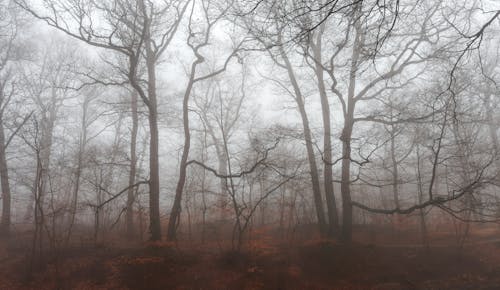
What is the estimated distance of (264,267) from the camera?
9.05m

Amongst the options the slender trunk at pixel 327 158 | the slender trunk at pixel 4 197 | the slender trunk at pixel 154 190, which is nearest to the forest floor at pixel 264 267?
the slender trunk at pixel 154 190

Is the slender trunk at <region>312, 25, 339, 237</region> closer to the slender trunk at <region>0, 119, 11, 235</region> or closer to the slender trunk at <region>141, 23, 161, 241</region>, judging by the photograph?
the slender trunk at <region>141, 23, 161, 241</region>

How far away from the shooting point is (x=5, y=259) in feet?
32.2

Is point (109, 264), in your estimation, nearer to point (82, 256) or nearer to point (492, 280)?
point (82, 256)

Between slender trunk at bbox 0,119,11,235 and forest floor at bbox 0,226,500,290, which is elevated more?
slender trunk at bbox 0,119,11,235

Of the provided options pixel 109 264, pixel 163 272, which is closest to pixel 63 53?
pixel 109 264

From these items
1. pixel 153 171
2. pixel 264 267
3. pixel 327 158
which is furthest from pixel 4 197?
pixel 327 158

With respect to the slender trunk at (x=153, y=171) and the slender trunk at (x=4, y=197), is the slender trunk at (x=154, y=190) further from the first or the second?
the slender trunk at (x=4, y=197)

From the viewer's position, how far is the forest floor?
8.10 metres

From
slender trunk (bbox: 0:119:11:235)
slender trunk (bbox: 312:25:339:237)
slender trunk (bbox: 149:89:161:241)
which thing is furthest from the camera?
slender trunk (bbox: 0:119:11:235)

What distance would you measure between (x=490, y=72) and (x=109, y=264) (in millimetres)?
22972

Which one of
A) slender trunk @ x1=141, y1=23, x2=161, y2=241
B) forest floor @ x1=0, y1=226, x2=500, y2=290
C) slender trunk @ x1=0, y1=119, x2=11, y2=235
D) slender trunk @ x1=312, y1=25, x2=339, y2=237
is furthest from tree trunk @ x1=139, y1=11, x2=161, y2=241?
slender trunk @ x1=0, y1=119, x2=11, y2=235

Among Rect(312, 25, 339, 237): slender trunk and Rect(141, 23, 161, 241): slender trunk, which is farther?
Rect(312, 25, 339, 237): slender trunk

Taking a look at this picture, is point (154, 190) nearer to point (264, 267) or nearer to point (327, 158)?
point (264, 267)
